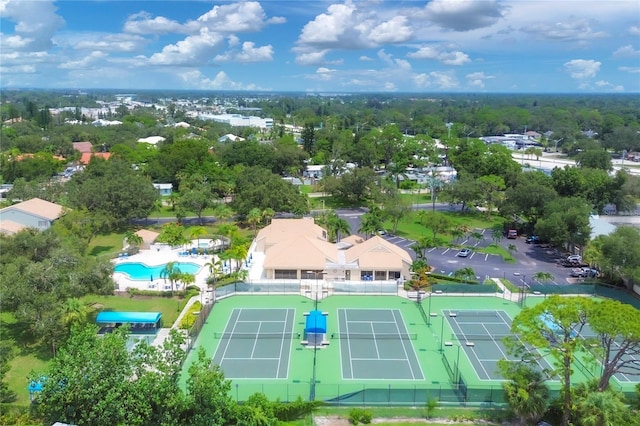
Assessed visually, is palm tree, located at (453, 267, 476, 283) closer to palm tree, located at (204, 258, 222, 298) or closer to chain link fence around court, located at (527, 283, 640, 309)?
chain link fence around court, located at (527, 283, 640, 309)

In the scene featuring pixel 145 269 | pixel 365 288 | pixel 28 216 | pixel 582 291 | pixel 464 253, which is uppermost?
pixel 28 216

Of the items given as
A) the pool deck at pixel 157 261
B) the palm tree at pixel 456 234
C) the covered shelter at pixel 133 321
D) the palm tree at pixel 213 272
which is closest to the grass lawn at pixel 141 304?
the covered shelter at pixel 133 321

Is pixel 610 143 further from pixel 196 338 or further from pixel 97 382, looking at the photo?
pixel 97 382

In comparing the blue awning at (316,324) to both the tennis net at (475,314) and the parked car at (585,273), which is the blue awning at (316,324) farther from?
the parked car at (585,273)

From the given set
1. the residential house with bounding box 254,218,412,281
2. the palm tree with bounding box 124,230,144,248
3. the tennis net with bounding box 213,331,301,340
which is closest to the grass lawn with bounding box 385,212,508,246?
the residential house with bounding box 254,218,412,281

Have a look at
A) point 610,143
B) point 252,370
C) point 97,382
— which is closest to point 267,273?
point 252,370

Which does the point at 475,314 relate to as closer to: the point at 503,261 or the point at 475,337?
the point at 475,337

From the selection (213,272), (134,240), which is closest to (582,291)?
(213,272)
